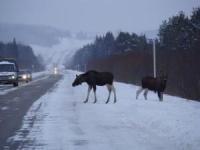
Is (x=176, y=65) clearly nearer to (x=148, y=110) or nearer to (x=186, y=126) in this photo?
(x=148, y=110)

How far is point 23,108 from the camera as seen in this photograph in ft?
68.6

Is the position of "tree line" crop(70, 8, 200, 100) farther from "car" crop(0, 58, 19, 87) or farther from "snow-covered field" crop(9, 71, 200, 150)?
"car" crop(0, 58, 19, 87)

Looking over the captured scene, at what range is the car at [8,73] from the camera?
152ft

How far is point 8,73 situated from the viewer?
46656 millimetres

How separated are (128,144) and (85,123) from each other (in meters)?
4.36

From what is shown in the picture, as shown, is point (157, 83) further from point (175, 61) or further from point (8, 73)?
point (8, 73)

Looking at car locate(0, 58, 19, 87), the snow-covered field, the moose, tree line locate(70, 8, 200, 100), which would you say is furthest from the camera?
car locate(0, 58, 19, 87)

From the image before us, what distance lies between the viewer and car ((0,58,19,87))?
152 feet

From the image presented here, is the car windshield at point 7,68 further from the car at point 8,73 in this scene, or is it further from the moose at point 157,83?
the moose at point 157,83

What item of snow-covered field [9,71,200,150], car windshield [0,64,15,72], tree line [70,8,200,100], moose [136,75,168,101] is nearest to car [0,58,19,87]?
car windshield [0,64,15,72]

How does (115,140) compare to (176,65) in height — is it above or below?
below

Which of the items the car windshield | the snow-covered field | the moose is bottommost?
the snow-covered field

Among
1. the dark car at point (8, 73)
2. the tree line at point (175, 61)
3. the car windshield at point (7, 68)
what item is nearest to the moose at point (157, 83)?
the tree line at point (175, 61)

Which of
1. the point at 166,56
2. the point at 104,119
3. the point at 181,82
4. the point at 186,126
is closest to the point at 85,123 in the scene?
the point at 104,119
